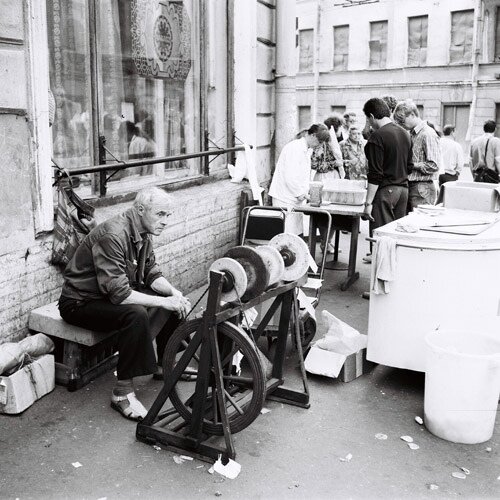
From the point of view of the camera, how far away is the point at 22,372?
12.9 feet

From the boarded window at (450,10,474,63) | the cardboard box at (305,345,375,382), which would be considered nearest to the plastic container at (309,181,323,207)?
the cardboard box at (305,345,375,382)

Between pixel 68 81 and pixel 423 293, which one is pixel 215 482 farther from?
pixel 68 81

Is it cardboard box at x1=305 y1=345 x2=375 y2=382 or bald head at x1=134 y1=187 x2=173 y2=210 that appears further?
cardboard box at x1=305 y1=345 x2=375 y2=382

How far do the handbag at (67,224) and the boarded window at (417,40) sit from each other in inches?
945

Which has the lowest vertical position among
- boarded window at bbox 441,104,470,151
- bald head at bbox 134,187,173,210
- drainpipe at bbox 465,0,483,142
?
bald head at bbox 134,187,173,210

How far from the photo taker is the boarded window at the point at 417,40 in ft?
85.4

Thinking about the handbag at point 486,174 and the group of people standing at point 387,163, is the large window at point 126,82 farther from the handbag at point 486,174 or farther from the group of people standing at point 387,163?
the handbag at point 486,174

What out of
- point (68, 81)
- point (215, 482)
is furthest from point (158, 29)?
point (215, 482)

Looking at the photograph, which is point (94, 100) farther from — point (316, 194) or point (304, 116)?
point (304, 116)

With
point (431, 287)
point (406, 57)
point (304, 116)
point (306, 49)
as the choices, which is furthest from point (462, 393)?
point (306, 49)

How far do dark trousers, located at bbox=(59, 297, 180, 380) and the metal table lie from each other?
3.19 meters

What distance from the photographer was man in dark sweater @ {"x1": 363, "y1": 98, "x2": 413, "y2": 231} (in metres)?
6.40

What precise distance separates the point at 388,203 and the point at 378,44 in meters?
22.7

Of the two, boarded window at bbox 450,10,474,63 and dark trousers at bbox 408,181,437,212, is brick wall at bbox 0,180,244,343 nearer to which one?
dark trousers at bbox 408,181,437,212
